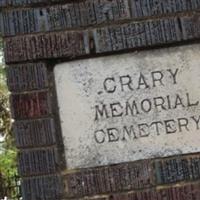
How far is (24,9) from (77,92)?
1.34ft

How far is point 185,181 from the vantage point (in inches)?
103

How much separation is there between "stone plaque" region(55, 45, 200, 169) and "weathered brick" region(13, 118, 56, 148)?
0.22 ft

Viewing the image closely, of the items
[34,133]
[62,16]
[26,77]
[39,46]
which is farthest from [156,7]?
[34,133]

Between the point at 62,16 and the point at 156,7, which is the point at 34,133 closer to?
the point at 62,16

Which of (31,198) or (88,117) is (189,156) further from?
(31,198)

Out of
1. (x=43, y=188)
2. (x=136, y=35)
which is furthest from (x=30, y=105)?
(x=136, y=35)

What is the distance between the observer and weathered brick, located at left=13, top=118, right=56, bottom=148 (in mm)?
2596

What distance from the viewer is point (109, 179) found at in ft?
8.50

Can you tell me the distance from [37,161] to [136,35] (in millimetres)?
655

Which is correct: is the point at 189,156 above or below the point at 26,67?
below

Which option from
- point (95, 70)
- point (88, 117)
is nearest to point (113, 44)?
point (95, 70)

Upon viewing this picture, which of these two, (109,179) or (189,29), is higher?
(189,29)

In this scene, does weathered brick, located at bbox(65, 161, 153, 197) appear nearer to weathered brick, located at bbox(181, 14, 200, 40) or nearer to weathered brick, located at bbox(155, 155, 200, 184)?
weathered brick, located at bbox(155, 155, 200, 184)

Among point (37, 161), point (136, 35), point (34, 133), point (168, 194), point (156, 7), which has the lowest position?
point (168, 194)
